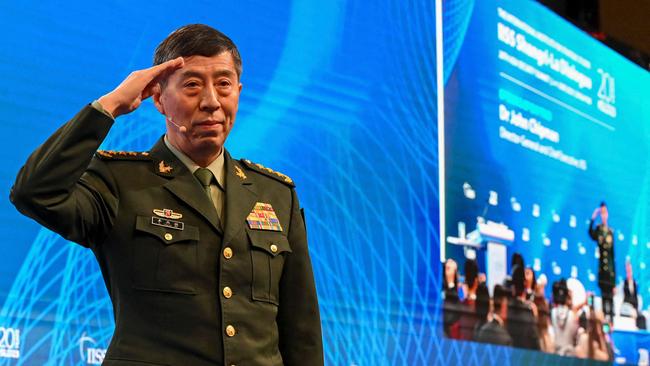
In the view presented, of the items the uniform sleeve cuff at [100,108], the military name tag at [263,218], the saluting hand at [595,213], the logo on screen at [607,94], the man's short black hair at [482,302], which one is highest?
the logo on screen at [607,94]

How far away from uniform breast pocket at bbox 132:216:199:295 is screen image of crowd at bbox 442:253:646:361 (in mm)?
2398

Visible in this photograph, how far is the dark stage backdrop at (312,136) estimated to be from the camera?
2496mm

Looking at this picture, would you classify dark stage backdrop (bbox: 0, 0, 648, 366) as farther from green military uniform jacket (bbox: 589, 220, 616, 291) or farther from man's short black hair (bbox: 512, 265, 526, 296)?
green military uniform jacket (bbox: 589, 220, 616, 291)

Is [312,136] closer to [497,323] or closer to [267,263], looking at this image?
[497,323]

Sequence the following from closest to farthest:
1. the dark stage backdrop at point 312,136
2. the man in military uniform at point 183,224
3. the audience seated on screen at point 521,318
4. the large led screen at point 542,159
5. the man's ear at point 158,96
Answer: the man in military uniform at point 183,224, the man's ear at point 158,96, the dark stage backdrop at point 312,136, the large led screen at point 542,159, the audience seated on screen at point 521,318

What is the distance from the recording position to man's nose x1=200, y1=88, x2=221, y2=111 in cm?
153

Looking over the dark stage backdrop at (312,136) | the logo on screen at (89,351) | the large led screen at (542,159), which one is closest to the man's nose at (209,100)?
the dark stage backdrop at (312,136)

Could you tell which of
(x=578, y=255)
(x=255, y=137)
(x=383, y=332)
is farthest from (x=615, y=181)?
(x=255, y=137)

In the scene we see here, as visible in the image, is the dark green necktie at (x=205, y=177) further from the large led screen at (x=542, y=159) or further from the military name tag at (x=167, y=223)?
the large led screen at (x=542, y=159)

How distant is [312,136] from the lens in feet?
10.9

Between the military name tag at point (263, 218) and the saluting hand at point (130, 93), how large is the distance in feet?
0.88

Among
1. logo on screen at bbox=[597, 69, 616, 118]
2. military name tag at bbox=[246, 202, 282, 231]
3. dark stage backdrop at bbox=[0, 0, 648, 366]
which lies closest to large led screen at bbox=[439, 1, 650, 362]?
logo on screen at bbox=[597, 69, 616, 118]

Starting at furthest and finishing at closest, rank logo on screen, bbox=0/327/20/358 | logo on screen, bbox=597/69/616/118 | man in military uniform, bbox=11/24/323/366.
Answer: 1. logo on screen, bbox=597/69/616/118
2. logo on screen, bbox=0/327/20/358
3. man in military uniform, bbox=11/24/323/366

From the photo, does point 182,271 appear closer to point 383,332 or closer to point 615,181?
point 383,332
